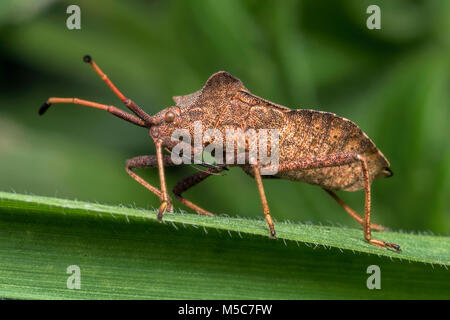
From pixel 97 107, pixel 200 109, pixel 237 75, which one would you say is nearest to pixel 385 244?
pixel 200 109

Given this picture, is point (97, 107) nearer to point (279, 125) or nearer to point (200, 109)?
point (200, 109)

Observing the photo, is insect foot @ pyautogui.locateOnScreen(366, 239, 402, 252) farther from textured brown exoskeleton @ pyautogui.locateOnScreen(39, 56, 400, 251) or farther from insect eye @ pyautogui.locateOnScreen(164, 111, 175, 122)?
insect eye @ pyautogui.locateOnScreen(164, 111, 175, 122)

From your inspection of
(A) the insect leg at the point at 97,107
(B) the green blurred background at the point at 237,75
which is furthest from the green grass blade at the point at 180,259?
(B) the green blurred background at the point at 237,75

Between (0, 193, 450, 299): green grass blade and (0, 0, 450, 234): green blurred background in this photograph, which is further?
(0, 0, 450, 234): green blurred background

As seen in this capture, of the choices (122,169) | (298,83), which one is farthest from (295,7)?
(122,169)

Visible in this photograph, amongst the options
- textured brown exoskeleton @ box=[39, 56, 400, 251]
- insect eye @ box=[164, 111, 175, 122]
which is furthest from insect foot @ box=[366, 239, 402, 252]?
insect eye @ box=[164, 111, 175, 122]

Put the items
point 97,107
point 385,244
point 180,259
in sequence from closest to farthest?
point 180,259 < point 385,244 < point 97,107

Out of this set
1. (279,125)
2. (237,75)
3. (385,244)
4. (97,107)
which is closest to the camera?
(385,244)

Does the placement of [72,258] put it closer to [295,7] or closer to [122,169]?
[122,169]
